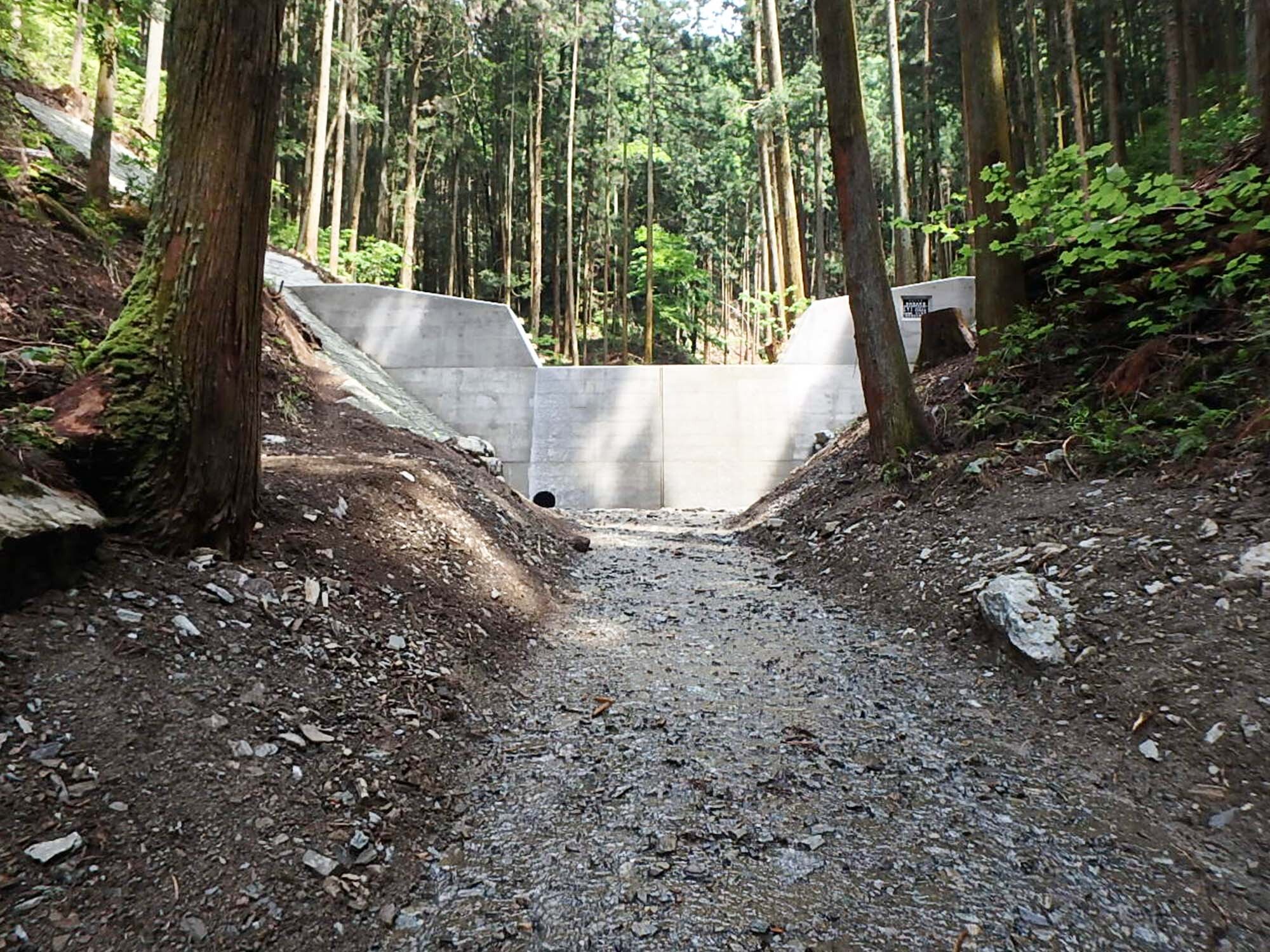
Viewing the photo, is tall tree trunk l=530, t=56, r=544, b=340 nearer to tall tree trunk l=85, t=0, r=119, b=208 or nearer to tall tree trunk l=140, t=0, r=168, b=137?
tall tree trunk l=140, t=0, r=168, b=137

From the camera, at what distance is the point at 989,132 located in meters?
6.34

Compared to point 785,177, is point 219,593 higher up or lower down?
lower down

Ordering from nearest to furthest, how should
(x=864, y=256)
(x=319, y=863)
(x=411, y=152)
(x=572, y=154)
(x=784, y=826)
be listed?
(x=319, y=863), (x=784, y=826), (x=864, y=256), (x=411, y=152), (x=572, y=154)

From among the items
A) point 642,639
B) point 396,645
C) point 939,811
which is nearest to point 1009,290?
point 642,639

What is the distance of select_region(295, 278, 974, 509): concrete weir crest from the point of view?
12.4 meters

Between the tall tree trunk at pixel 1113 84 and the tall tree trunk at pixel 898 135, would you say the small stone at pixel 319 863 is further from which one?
the tall tree trunk at pixel 898 135

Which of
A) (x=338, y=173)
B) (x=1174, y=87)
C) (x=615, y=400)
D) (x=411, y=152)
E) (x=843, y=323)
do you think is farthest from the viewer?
(x=411, y=152)

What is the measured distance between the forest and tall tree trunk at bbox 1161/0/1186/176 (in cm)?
4

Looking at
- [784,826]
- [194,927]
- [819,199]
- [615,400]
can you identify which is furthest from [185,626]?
[819,199]

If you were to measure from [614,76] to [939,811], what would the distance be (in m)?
25.7

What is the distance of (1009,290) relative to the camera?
6.45 m

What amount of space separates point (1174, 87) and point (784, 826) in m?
14.5

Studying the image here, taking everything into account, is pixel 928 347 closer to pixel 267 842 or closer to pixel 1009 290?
pixel 1009 290

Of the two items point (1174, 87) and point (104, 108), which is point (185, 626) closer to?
point (104, 108)
